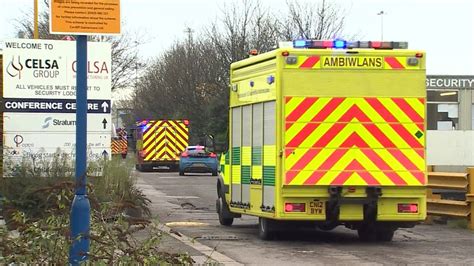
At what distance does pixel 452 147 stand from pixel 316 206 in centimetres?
974

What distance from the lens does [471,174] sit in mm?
14789

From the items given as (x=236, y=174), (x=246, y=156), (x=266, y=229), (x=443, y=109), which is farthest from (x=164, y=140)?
(x=266, y=229)

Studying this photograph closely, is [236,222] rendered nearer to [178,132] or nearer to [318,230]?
[318,230]

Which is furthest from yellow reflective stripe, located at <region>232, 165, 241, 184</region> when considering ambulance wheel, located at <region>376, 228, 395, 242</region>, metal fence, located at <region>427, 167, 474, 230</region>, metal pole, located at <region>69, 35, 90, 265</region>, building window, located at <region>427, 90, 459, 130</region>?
building window, located at <region>427, 90, 459, 130</region>

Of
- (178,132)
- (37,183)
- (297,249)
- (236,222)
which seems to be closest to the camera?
(297,249)

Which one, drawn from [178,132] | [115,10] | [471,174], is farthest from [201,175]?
[115,10]

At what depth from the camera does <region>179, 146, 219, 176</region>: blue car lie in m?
39.6

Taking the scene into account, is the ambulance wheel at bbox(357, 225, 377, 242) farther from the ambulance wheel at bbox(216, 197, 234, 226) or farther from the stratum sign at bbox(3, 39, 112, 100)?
the stratum sign at bbox(3, 39, 112, 100)

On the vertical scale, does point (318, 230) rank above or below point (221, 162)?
below

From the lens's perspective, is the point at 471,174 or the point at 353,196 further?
the point at 471,174

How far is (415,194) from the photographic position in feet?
41.8

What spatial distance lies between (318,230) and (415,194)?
3.22m

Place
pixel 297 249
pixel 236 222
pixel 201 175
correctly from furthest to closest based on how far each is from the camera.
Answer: pixel 201 175
pixel 236 222
pixel 297 249

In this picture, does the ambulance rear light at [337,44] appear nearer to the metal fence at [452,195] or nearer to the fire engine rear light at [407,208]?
the fire engine rear light at [407,208]
